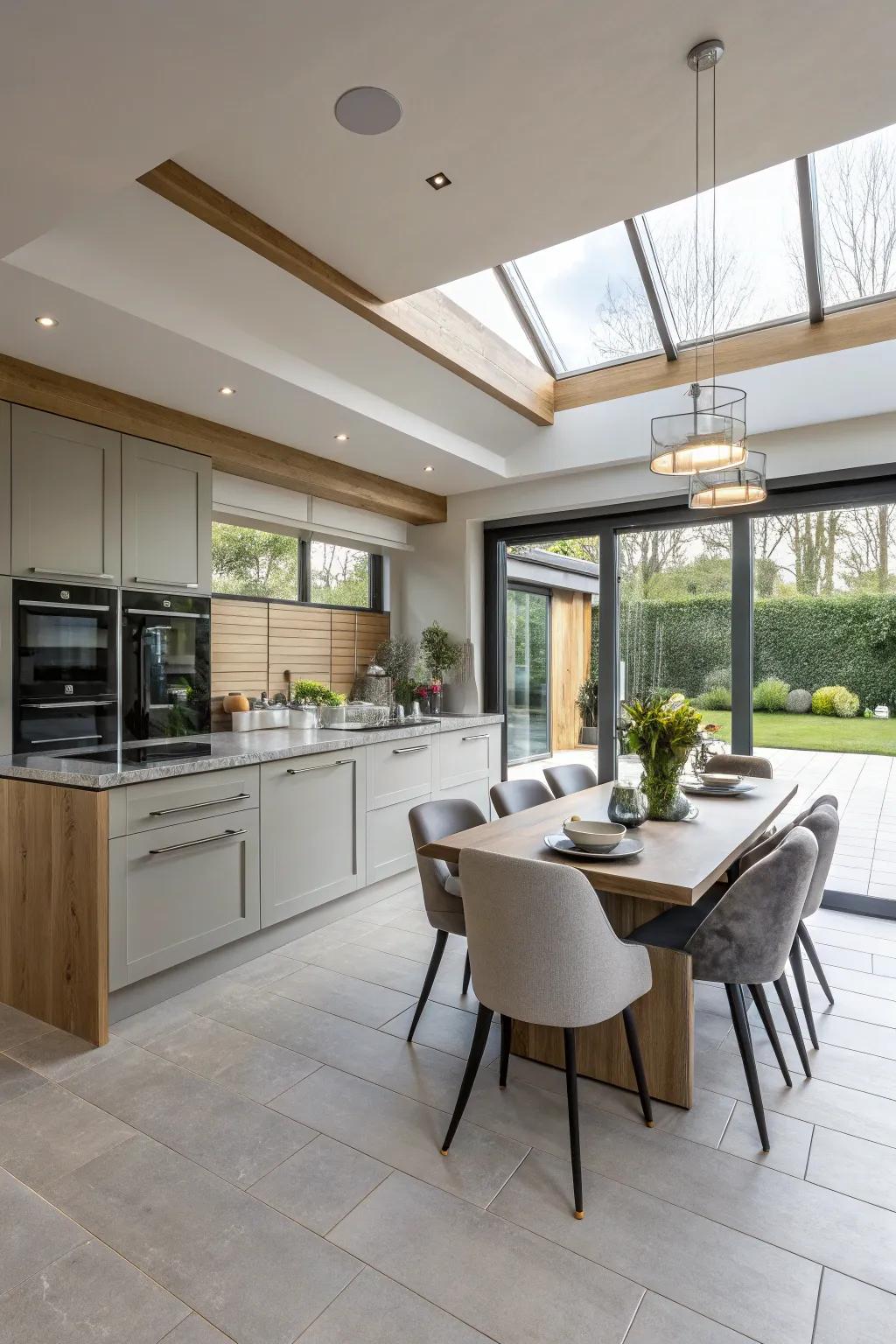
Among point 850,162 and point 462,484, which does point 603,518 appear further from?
point 850,162

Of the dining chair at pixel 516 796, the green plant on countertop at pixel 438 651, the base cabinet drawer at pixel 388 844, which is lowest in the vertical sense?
the base cabinet drawer at pixel 388 844

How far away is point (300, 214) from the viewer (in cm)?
268

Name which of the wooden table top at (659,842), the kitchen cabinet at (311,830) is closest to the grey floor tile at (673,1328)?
the wooden table top at (659,842)

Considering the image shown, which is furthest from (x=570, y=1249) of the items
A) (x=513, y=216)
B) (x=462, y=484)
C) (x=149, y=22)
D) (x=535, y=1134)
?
(x=462, y=484)

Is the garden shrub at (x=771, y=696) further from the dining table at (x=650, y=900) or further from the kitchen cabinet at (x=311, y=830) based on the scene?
the kitchen cabinet at (x=311, y=830)

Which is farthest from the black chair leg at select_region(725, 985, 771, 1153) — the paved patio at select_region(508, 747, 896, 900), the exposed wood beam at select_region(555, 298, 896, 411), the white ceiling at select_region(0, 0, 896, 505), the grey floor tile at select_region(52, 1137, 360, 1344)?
the exposed wood beam at select_region(555, 298, 896, 411)

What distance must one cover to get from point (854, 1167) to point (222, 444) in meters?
3.89

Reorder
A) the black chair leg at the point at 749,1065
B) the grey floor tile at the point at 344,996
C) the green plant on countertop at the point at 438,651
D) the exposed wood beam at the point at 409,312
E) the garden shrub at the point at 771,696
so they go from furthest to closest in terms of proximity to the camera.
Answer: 1. the green plant on countertop at the point at 438,651
2. the garden shrub at the point at 771,696
3. the grey floor tile at the point at 344,996
4. the exposed wood beam at the point at 409,312
5. the black chair leg at the point at 749,1065

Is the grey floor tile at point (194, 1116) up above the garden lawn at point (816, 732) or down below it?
below

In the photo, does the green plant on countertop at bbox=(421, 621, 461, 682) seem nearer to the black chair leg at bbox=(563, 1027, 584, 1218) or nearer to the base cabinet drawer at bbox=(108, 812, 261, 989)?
the base cabinet drawer at bbox=(108, 812, 261, 989)

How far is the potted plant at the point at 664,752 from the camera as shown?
285cm

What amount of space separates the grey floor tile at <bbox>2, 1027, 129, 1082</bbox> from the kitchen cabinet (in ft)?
2.82

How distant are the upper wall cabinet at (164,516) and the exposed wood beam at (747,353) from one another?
2.32m

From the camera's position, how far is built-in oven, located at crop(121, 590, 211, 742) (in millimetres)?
3600
